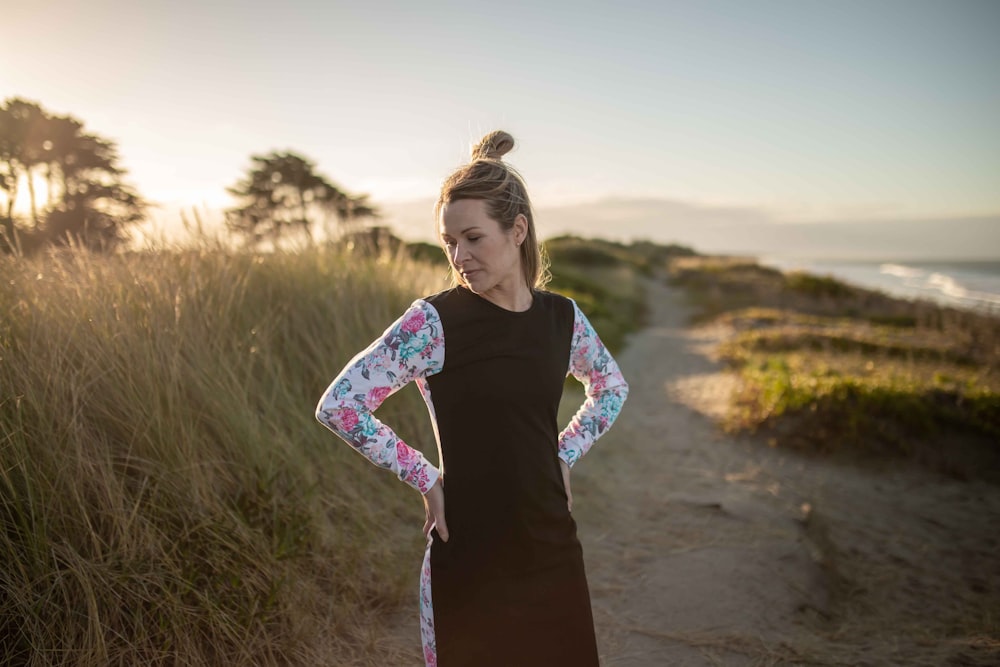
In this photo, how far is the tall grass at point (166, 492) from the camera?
6.97 ft

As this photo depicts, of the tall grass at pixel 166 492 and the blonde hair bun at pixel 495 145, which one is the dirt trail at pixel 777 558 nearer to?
the tall grass at pixel 166 492

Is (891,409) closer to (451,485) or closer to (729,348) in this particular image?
(729,348)

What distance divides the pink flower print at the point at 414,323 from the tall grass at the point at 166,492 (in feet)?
4.92

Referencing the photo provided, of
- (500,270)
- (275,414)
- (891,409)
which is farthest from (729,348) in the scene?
(500,270)

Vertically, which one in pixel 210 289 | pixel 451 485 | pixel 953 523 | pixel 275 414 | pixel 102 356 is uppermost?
pixel 210 289

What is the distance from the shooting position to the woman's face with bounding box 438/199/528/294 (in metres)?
1.68

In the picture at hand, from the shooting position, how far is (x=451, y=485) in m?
1.71

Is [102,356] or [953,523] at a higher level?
[102,356]

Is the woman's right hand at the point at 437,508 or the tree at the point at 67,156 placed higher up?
the tree at the point at 67,156

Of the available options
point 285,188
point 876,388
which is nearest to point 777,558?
point 876,388

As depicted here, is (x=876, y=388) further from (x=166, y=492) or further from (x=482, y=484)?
(x=166, y=492)

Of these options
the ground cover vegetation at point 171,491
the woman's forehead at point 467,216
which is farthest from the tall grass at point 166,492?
the woman's forehead at point 467,216

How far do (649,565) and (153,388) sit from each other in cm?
313

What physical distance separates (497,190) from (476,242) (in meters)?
0.17
